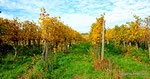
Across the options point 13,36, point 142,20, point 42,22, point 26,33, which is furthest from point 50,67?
point 142,20

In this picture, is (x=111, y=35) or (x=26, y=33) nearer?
(x=26, y=33)

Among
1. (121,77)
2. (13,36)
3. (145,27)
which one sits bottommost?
(121,77)

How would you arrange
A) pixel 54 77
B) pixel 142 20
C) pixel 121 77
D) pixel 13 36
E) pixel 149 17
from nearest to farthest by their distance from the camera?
pixel 121 77, pixel 54 77, pixel 149 17, pixel 142 20, pixel 13 36

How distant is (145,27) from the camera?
9.99 m

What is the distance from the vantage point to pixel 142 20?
10.3 metres

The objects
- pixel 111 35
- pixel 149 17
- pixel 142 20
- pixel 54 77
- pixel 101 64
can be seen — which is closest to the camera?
pixel 54 77

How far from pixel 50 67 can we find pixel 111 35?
67.3ft

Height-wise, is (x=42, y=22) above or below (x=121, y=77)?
above

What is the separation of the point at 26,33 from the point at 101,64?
1316 centimetres

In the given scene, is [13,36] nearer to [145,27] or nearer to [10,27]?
[10,27]

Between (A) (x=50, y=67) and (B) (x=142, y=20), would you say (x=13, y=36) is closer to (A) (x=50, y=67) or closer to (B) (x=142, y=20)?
(A) (x=50, y=67)

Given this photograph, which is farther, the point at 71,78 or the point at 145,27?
the point at 145,27

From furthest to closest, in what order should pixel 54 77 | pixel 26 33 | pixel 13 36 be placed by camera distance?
1. pixel 26 33
2. pixel 13 36
3. pixel 54 77

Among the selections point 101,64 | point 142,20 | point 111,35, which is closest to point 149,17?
point 142,20
